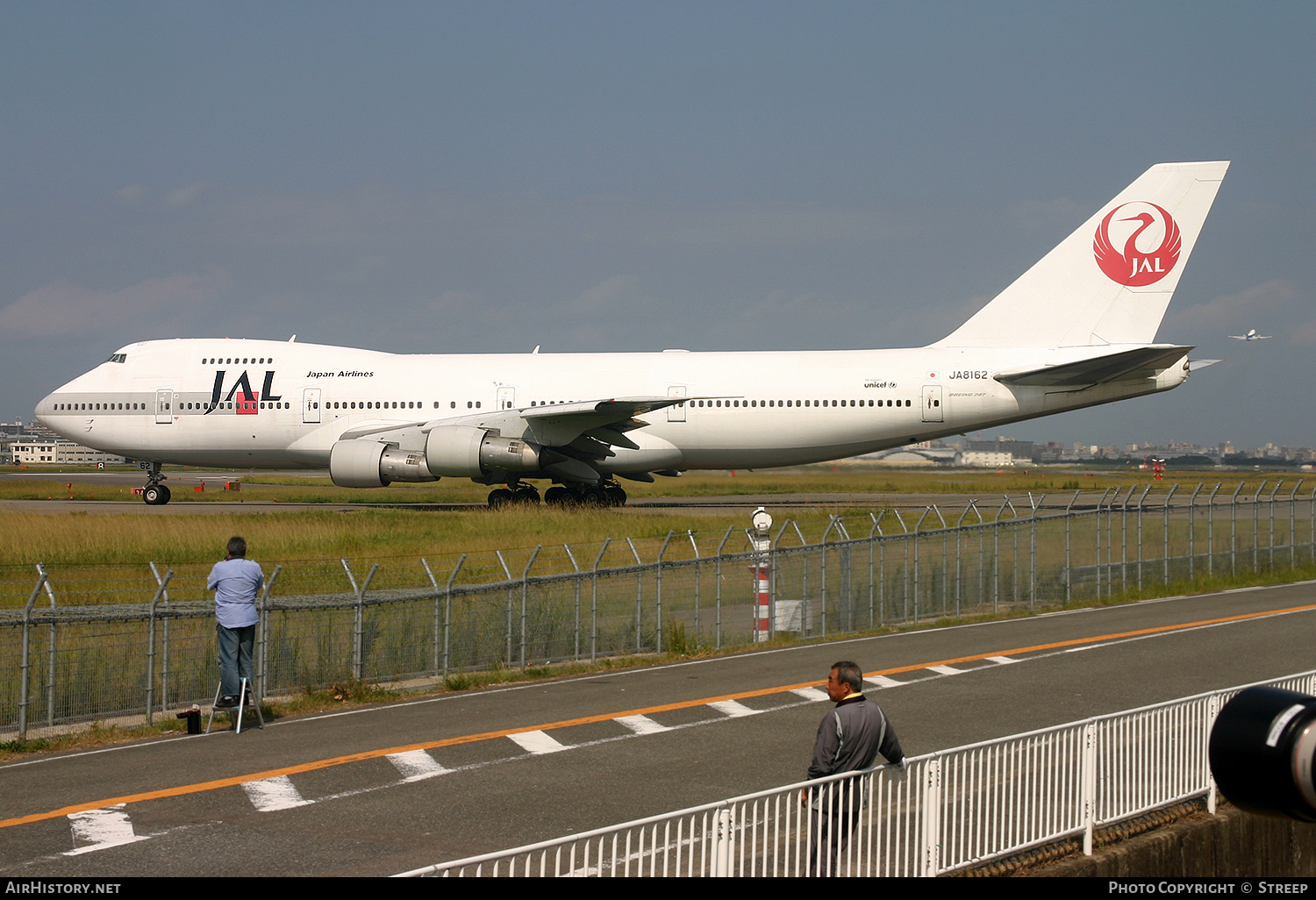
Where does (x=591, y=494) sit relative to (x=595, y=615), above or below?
above

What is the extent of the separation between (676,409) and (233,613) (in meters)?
22.6

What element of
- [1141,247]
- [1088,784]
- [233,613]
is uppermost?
[1141,247]

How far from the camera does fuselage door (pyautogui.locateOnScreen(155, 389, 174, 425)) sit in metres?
34.5

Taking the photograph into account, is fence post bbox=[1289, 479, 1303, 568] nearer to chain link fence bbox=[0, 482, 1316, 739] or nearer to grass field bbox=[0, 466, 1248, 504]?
chain link fence bbox=[0, 482, 1316, 739]

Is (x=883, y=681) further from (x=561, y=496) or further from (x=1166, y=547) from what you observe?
(x=561, y=496)

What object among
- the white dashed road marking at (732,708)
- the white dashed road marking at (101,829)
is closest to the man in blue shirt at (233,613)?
the white dashed road marking at (101,829)

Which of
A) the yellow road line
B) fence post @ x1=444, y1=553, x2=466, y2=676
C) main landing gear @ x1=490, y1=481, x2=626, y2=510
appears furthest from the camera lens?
main landing gear @ x1=490, y1=481, x2=626, y2=510

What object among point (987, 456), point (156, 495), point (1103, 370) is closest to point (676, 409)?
point (1103, 370)

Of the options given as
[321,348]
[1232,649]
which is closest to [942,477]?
[321,348]

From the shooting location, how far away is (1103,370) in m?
30.1

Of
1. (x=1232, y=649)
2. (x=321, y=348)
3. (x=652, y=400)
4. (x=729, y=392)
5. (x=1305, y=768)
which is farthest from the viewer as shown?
(x=321, y=348)
